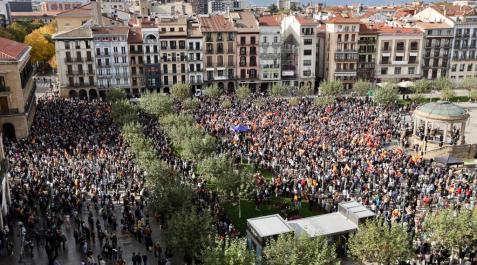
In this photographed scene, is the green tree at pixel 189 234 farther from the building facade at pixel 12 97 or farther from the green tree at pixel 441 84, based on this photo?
the green tree at pixel 441 84

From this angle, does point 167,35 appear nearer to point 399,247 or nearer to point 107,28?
point 107,28

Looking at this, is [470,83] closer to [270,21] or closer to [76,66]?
[270,21]

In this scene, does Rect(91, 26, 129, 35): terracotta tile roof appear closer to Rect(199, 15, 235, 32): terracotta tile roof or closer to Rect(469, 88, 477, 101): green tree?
Rect(199, 15, 235, 32): terracotta tile roof

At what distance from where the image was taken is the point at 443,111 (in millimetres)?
48875

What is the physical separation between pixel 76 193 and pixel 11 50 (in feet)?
92.4

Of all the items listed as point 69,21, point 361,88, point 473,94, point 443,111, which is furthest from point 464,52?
point 69,21

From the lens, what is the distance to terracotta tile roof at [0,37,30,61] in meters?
52.2

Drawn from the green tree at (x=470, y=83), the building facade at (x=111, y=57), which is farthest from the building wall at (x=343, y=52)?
the building facade at (x=111, y=57)

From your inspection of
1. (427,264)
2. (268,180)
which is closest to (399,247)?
(427,264)

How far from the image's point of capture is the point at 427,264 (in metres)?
26.5

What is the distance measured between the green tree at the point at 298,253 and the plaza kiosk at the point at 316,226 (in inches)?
117

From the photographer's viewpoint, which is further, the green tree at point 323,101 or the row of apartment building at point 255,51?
the row of apartment building at point 255,51

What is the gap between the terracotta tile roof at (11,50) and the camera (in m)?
52.2

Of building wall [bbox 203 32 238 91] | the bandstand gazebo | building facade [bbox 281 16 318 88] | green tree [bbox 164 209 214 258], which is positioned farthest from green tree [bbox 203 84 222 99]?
green tree [bbox 164 209 214 258]
